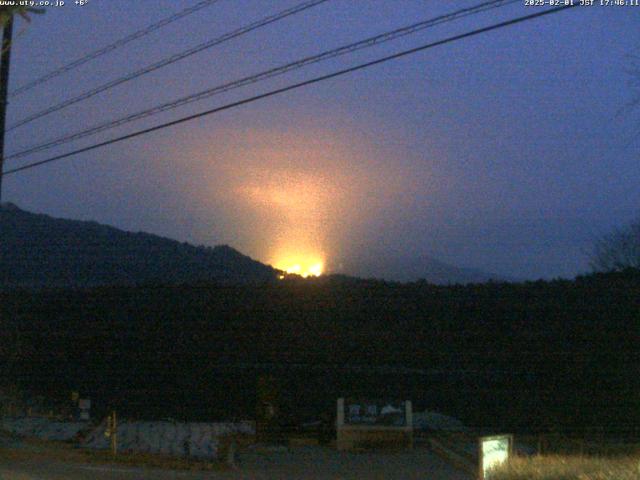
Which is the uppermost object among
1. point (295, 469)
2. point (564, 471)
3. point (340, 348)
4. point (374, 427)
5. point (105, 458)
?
point (340, 348)

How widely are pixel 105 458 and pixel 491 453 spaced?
25.2ft

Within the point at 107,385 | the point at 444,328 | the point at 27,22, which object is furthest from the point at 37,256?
the point at 27,22

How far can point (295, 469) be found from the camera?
14992 mm

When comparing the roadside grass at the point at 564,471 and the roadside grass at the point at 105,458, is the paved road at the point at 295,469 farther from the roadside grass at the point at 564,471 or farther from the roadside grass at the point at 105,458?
the roadside grass at the point at 564,471

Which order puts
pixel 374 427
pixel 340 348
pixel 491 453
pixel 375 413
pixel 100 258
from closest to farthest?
pixel 491 453 → pixel 374 427 → pixel 375 413 → pixel 340 348 → pixel 100 258

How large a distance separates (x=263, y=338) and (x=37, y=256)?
1850cm

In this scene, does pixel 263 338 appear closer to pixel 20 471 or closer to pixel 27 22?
pixel 20 471

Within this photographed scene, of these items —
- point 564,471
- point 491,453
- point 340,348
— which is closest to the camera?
point 564,471

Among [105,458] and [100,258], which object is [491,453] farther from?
[100,258]

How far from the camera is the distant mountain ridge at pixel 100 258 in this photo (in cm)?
3922

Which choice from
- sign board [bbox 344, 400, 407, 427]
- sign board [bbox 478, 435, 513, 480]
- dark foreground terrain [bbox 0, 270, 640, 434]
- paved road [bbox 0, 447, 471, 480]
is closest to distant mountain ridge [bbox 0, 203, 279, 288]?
dark foreground terrain [bbox 0, 270, 640, 434]

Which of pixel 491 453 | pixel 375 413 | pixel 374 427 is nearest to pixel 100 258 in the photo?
pixel 375 413

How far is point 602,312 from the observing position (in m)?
24.5

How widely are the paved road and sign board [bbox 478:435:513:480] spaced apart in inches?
129
